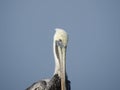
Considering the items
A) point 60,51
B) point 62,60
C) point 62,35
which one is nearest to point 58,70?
point 62,60

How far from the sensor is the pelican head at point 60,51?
1658cm

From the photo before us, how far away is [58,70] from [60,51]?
1.48 ft

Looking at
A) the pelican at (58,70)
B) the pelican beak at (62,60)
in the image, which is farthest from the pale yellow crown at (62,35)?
the pelican beak at (62,60)

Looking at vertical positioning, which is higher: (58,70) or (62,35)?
(62,35)

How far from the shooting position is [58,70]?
1678 cm

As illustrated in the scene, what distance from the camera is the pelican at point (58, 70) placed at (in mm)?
16516

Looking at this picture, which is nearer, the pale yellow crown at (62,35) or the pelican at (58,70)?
the pelican at (58,70)

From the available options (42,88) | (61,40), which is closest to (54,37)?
(61,40)

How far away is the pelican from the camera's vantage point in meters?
16.5

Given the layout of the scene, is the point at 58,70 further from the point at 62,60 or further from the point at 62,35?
the point at 62,35

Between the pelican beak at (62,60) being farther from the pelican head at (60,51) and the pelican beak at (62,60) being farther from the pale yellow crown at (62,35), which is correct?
the pale yellow crown at (62,35)

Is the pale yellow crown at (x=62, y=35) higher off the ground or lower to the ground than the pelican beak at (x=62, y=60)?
higher

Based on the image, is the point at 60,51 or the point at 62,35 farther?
the point at 60,51

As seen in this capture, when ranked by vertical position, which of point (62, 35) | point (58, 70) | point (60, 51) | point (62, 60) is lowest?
point (58, 70)
